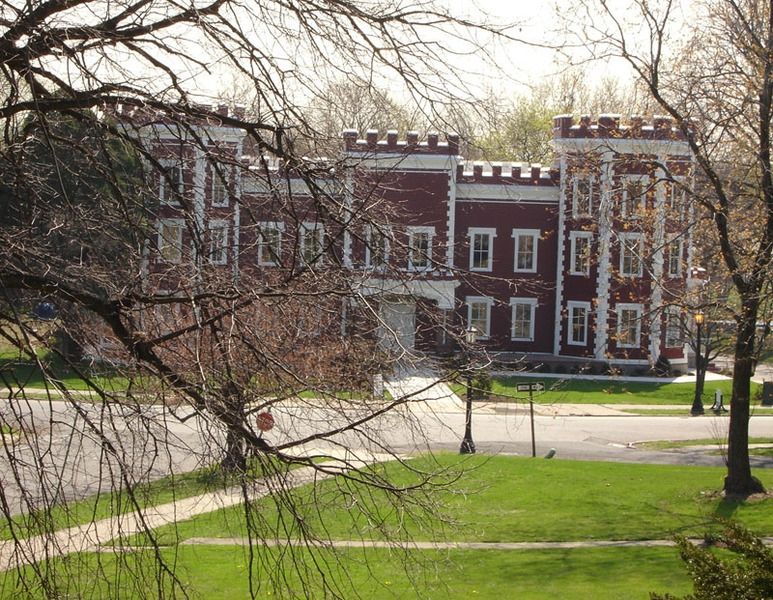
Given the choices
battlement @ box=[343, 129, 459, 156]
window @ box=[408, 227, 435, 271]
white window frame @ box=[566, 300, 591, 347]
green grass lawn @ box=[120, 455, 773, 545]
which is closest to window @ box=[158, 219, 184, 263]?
battlement @ box=[343, 129, 459, 156]

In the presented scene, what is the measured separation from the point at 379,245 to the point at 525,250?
3767 centimetres

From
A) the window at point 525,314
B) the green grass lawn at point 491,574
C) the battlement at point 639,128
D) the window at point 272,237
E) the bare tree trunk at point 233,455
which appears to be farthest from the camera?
the window at point 525,314

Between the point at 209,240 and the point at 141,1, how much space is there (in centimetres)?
128

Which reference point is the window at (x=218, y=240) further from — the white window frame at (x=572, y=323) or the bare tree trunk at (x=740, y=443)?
the white window frame at (x=572, y=323)

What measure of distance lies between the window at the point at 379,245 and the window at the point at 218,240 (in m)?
0.80

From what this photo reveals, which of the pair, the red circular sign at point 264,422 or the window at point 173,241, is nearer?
the red circular sign at point 264,422

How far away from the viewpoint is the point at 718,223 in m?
16.2

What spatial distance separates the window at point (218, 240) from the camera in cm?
608

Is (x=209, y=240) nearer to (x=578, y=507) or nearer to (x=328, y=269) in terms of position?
(x=328, y=269)

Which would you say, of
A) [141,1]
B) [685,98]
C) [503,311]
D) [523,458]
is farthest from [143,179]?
[503,311]

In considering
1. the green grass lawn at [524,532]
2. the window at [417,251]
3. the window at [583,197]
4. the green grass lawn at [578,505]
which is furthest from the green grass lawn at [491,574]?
the window at [583,197]

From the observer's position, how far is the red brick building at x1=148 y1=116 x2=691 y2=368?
5660 mm

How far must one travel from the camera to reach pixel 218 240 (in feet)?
20.9

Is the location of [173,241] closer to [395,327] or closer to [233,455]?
[395,327]
